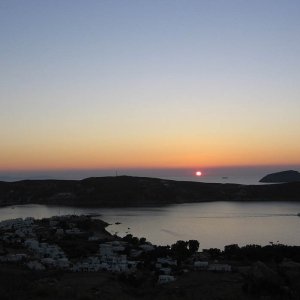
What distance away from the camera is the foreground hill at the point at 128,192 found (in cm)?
9475

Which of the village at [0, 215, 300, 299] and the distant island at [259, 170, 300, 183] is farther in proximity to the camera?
the distant island at [259, 170, 300, 183]

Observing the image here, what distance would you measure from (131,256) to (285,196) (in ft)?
247

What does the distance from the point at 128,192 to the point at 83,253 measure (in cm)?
7037

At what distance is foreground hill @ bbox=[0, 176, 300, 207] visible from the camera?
94.8m

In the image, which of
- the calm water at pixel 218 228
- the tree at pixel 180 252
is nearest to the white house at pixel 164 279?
the tree at pixel 180 252

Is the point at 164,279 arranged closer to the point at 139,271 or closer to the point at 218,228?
the point at 139,271

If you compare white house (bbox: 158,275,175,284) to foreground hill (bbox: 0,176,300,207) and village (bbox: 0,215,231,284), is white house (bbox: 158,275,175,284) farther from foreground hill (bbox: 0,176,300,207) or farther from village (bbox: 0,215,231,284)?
foreground hill (bbox: 0,176,300,207)

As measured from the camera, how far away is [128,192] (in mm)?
98375

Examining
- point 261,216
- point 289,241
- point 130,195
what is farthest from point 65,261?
point 130,195

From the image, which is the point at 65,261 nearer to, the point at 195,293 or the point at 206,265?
the point at 206,265

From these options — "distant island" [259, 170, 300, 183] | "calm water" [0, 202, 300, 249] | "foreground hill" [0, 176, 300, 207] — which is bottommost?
"calm water" [0, 202, 300, 249]

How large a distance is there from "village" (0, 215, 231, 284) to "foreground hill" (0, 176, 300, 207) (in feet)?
149

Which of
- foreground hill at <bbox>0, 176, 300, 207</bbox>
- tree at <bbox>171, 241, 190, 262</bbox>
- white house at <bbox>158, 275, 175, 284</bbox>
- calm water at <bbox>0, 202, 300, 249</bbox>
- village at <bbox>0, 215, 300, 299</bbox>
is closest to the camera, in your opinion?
village at <bbox>0, 215, 300, 299</bbox>

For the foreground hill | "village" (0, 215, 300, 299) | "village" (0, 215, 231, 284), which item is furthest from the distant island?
"village" (0, 215, 300, 299)
